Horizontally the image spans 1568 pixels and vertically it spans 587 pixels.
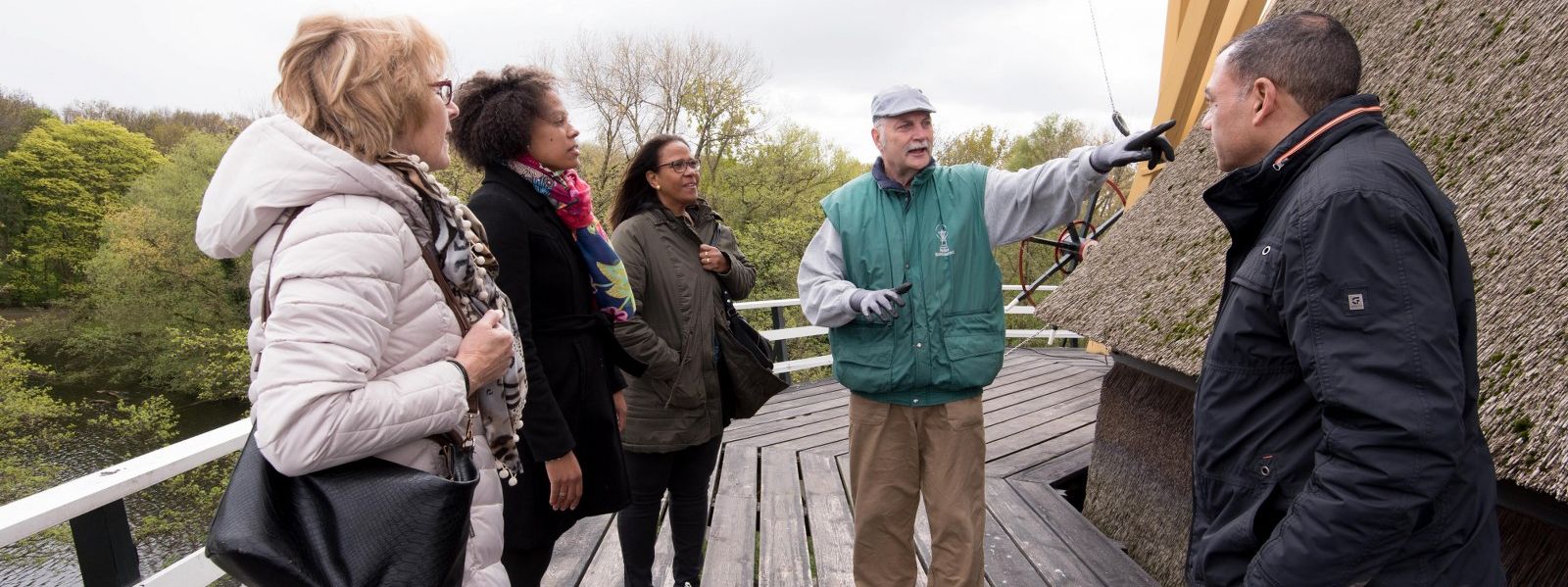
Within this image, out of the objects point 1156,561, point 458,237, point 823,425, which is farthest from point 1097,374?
point 458,237

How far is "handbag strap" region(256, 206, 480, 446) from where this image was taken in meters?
1.11

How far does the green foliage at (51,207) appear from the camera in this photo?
23922 mm

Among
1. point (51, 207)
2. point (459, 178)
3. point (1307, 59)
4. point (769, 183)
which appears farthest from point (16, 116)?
point (1307, 59)

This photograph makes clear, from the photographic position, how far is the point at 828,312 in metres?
2.35

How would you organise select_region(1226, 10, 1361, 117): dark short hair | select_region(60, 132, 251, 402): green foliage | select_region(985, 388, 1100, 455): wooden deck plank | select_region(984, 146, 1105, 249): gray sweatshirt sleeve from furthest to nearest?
1. select_region(60, 132, 251, 402): green foliage
2. select_region(985, 388, 1100, 455): wooden deck plank
3. select_region(984, 146, 1105, 249): gray sweatshirt sleeve
4. select_region(1226, 10, 1361, 117): dark short hair

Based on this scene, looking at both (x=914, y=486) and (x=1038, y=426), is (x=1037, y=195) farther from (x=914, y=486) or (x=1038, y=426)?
(x=1038, y=426)

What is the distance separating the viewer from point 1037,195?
224 cm

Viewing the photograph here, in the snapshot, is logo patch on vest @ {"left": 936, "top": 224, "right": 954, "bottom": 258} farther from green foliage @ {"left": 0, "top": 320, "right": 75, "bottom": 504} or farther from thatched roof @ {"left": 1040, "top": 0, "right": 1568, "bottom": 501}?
green foliage @ {"left": 0, "top": 320, "right": 75, "bottom": 504}

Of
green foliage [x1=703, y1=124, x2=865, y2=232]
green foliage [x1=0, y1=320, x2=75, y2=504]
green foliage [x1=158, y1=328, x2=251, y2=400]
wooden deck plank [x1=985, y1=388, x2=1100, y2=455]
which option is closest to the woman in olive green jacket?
wooden deck plank [x1=985, y1=388, x2=1100, y2=455]

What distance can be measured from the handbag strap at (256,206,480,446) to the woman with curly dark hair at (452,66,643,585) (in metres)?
0.42

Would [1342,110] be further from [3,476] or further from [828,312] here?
[3,476]

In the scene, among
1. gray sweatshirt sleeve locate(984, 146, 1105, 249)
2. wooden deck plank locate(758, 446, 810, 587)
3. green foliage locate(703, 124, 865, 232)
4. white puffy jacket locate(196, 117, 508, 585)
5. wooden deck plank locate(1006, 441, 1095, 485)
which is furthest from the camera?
green foliage locate(703, 124, 865, 232)

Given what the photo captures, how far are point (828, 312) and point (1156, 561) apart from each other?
1.93 metres

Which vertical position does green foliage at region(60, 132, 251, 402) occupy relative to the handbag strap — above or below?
below
